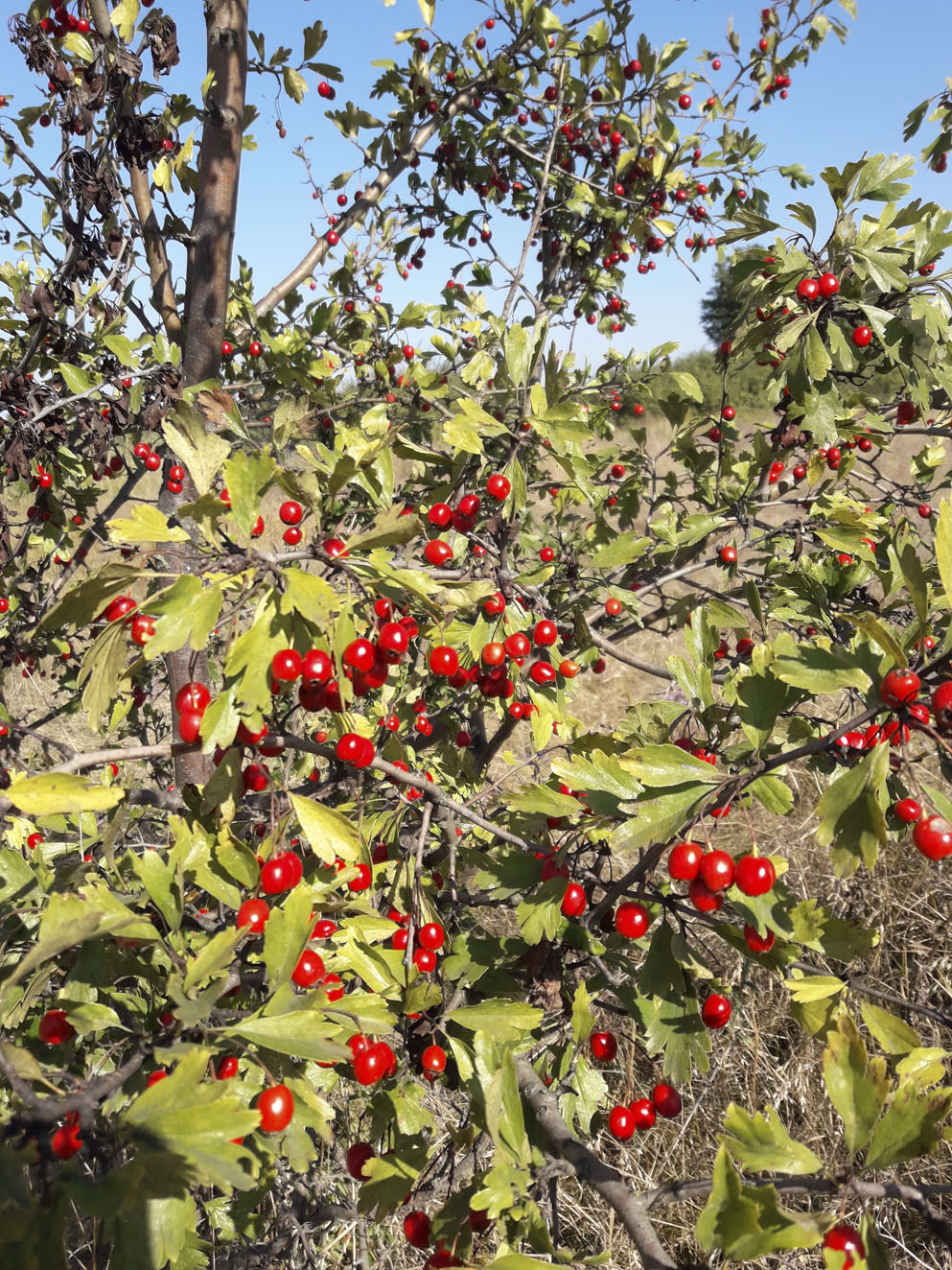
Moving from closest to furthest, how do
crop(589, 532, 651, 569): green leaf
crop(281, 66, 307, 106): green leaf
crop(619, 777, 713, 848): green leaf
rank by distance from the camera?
crop(619, 777, 713, 848): green leaf < crop(589, 532, 651, 569): green leaf < crop(281, 66, 307, 106): green leaf

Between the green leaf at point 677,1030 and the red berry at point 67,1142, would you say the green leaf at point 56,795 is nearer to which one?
the red berry at point 67,1142

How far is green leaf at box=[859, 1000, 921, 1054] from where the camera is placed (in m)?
1.40

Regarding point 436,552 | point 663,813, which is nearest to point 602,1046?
point 663,813

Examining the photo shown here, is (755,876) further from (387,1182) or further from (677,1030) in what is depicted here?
(387,1182)

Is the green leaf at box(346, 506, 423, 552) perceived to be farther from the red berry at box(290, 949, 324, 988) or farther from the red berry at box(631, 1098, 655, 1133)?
the red berry at box(631, 1098, 655, 1133)

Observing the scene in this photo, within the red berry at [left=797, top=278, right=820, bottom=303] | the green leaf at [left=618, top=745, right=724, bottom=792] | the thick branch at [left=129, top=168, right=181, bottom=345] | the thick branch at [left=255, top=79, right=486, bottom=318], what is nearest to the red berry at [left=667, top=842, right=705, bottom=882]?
the green leaf at [left=618, top=745, right=724, bottom=792]

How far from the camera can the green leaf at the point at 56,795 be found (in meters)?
1.16

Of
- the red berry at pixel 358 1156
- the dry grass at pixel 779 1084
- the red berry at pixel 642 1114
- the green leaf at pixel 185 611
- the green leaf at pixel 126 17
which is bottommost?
the dry grass at pixel 779 1084

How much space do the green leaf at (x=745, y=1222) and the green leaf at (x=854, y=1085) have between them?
17cm

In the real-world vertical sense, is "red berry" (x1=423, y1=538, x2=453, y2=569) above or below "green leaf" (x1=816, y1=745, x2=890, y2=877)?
above

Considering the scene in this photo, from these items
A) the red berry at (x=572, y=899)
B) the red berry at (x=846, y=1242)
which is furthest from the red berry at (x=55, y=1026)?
the red berry at (x=846, y=1242)

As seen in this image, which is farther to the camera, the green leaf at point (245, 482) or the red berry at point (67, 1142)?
the green leaf at point (245, 482)

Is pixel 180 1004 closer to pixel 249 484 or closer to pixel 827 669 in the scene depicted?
pixel 249 484

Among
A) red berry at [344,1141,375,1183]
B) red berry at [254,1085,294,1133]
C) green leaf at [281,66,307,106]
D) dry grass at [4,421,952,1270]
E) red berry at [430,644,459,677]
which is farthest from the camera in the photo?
green leaf at [281,66,307,106]
